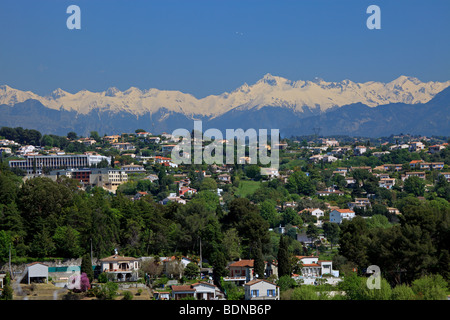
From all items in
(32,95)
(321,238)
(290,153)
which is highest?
(32,95)

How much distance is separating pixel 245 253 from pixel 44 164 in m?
35.9

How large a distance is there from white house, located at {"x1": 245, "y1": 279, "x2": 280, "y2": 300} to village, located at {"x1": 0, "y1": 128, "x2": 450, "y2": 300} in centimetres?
3

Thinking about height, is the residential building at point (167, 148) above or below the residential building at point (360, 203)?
above

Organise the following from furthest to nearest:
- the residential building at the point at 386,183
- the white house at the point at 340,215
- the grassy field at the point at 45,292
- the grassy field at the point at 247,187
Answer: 1. the residential building at the point at 386,183
2. the grassy field at the point at 247,187
3. the white house at the point at 340,215
4. the grassy field at the point at 45,292

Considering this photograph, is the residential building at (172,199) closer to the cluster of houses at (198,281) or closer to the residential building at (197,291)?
the cluster of houses at (198,281)

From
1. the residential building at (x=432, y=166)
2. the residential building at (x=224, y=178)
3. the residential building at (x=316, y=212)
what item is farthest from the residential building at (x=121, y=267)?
the residential building at (x=432, y=166)

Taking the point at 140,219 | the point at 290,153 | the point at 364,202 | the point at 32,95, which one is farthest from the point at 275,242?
the point at 32,95

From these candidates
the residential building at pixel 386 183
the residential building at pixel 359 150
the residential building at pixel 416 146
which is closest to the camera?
the residential building at pixel 386 183

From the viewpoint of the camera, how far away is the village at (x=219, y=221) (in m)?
19.1

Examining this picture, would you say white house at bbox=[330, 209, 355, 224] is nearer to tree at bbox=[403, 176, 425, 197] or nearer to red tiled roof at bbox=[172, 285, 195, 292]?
tree at bbox=[403, 176, 425, 197]

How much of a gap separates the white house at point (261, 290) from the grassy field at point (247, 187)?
23099mm

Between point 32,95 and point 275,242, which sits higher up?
point 32,95

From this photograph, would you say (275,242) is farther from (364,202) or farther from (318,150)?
(318,150)
